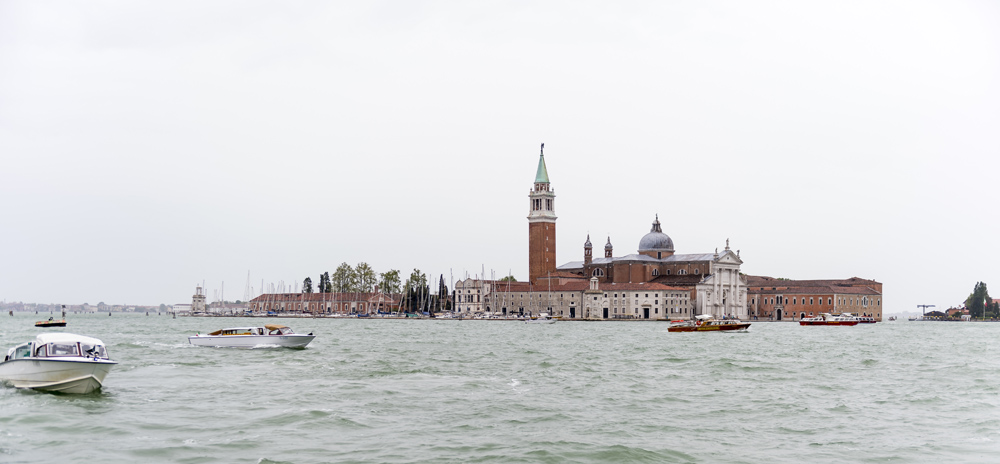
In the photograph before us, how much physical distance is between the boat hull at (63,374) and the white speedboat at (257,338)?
2079 cm

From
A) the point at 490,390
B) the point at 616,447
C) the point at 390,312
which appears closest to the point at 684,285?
the point at 390,312

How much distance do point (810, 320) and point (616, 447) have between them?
338 ft

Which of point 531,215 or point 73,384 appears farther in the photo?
point 531,215

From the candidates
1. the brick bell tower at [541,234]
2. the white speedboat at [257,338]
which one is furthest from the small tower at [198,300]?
the white speedboat at [257,338]

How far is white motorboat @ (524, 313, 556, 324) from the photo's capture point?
12175 cm

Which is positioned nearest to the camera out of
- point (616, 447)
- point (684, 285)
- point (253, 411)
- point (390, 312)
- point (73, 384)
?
point (616, 447)

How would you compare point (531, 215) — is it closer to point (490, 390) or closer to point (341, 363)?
point (341, 363)

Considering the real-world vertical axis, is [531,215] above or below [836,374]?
above

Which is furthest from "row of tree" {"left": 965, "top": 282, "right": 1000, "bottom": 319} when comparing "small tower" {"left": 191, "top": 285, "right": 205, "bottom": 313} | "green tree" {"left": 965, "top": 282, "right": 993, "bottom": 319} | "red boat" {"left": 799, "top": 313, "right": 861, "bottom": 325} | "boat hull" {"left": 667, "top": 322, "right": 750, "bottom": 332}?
"small tower" {"left": 191, "top": 285, "right": 205, "bottom": 313}

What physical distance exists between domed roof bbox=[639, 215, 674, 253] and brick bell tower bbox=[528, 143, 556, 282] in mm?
13197

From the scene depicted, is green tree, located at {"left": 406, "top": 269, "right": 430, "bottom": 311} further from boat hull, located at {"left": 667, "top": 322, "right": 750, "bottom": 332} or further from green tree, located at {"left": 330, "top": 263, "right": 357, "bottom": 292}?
boat hull, located at {"left": 667, "top": 322, "right": 750, "bottom": 332}

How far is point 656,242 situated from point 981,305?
A: 5886cm

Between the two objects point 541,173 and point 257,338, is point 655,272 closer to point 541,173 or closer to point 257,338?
point 541,173

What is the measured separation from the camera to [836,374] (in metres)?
34.3
